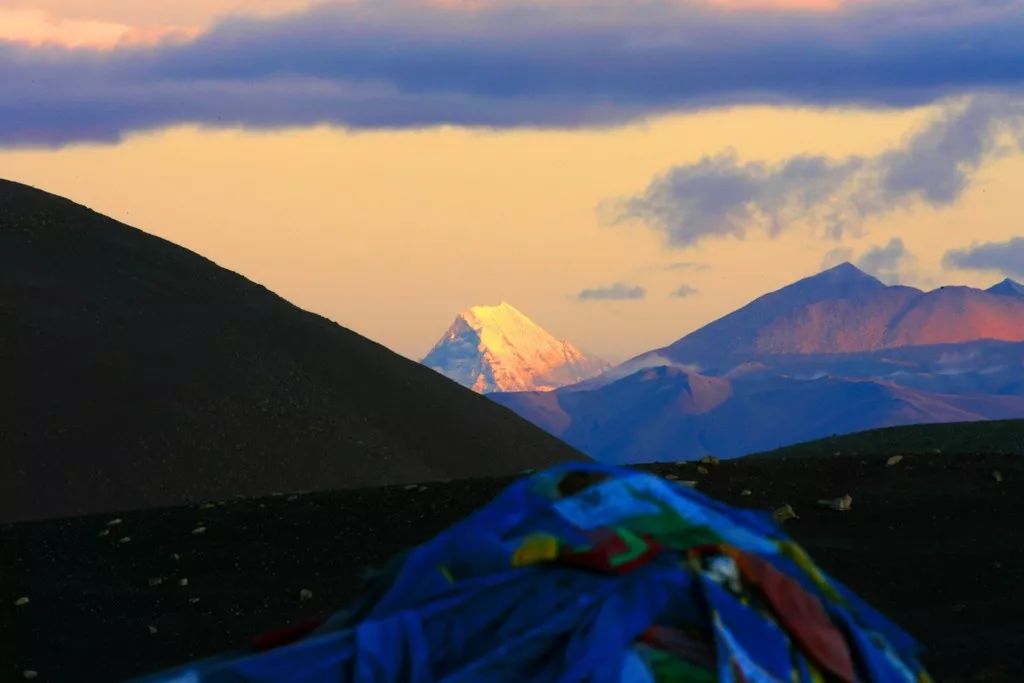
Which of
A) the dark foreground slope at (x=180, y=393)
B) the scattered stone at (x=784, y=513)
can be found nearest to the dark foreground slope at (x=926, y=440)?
the dark foreground slope at (x=180, y=393)

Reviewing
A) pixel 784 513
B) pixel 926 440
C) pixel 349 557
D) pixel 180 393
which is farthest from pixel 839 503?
pixel 180 393

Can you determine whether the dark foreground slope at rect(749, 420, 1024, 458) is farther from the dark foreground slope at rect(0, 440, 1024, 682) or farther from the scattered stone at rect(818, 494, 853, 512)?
the scattered stone at rect(818, 494, 853, 512)

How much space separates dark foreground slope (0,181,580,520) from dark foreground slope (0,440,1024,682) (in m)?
14.2

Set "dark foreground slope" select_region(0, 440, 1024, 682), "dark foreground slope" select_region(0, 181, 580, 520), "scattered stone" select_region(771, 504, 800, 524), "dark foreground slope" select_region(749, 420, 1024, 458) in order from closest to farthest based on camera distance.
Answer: "dark foreground slope" select_region(0, 440, 1024, 682) → "scattered stone" select_region(771, 504, 800, 524) → "dark foreground slope" select_region(749, 420, 1024, 458) → "dark foreground slope" select_region(0, 181, 580, 520)

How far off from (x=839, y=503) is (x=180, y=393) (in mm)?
23607

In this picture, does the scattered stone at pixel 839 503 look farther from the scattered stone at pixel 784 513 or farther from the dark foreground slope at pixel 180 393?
the dark foreground slope at pixel 180 393

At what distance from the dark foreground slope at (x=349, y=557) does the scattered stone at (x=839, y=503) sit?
9cm

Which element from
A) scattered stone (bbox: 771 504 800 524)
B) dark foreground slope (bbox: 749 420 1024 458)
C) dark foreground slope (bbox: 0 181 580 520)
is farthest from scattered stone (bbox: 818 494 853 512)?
dark foreground slope (bbox: 0 181 580 520)

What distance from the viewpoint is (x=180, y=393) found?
1544 inches

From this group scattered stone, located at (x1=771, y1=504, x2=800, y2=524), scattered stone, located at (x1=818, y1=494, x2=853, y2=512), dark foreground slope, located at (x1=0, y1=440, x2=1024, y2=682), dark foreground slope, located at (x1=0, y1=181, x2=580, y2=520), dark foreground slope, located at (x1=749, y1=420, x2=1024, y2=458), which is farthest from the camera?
dark foreground slope, located at (x1=0, y1=181, x2=580, y2=520)

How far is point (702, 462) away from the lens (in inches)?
781

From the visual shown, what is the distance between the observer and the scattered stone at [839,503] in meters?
18.0

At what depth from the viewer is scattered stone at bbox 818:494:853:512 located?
59.2 ft

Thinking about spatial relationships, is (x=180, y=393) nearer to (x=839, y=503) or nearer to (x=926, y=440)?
(x=926, y=440)
